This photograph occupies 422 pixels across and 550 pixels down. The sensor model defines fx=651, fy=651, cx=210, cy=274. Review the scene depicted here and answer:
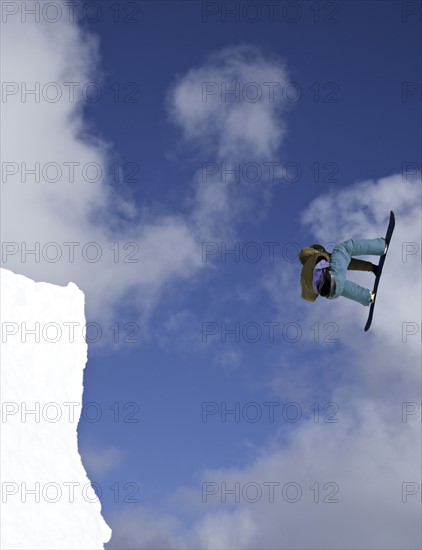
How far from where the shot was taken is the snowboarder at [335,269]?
37.0 ft

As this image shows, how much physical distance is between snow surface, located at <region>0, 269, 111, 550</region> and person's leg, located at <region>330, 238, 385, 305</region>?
3172cm

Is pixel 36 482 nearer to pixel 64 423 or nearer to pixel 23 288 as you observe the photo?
pixel 64 423

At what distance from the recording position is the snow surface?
3841 centimetres

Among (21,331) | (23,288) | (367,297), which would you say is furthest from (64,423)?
(367,297)

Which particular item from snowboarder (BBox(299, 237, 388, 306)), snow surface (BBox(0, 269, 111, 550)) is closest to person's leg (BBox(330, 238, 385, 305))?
snowboarder (BBox(299, 237, 388, 306))

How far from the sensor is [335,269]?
11344mm

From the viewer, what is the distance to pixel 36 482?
39188mm

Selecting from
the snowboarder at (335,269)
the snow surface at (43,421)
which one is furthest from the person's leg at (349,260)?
the snow surface at (43,421)

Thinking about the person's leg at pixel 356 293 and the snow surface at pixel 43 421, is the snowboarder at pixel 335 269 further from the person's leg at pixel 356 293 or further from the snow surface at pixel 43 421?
the snow surface at pixel 43 421

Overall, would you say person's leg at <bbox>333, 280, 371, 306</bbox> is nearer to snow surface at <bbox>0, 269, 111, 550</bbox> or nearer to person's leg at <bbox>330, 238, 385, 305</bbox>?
person's leg at <bbox>330, 238, 385, 305</bbox>

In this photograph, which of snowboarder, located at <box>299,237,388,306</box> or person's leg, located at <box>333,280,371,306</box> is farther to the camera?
person's leg, located at <box>333,280,371,306</box>

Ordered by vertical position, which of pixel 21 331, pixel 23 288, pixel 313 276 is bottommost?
pixel 313 276

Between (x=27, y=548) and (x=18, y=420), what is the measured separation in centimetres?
741

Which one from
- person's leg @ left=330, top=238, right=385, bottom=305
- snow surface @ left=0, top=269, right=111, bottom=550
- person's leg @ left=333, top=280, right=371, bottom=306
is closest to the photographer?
person's leg @ left=330, top=238, right=385, bottom=305
